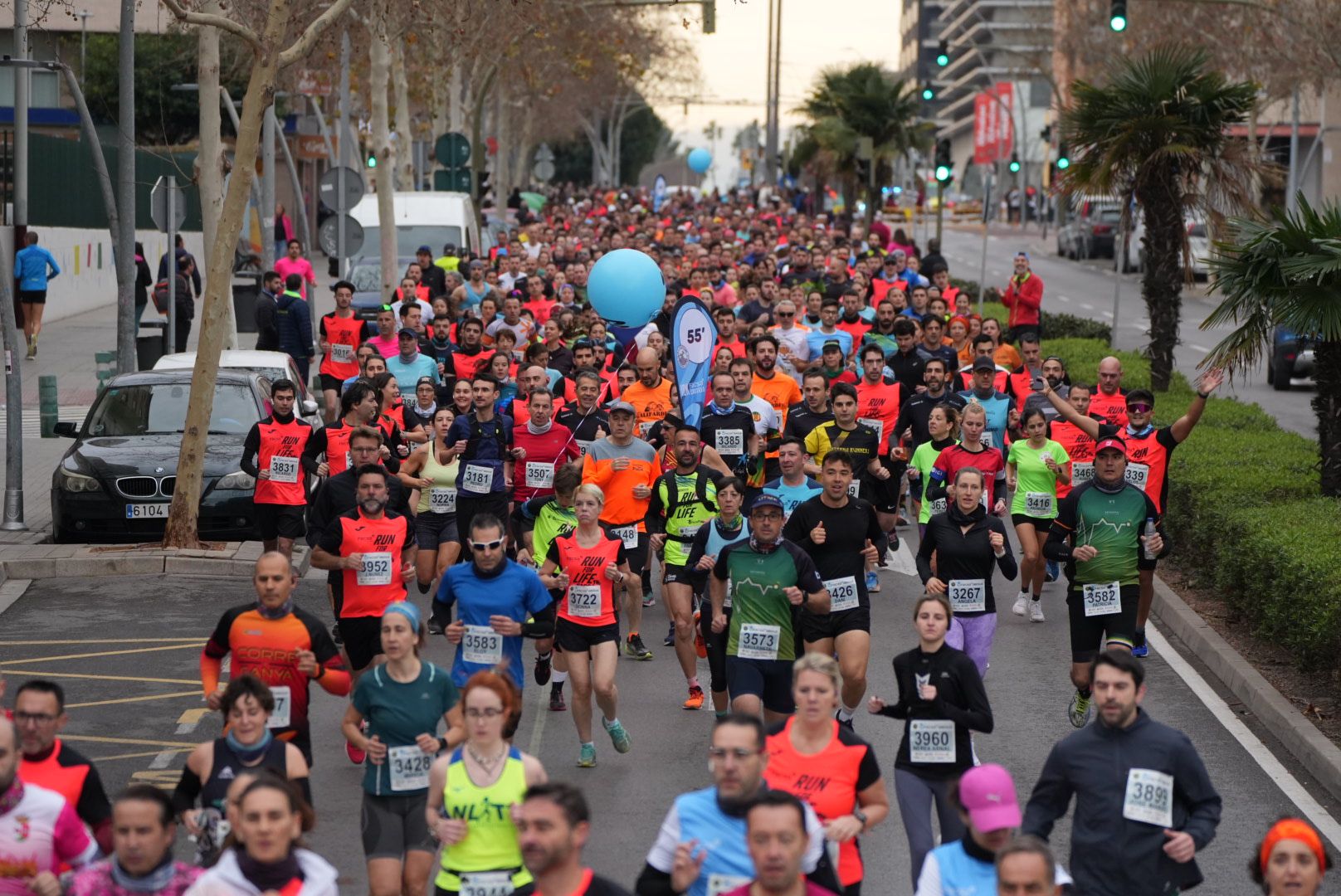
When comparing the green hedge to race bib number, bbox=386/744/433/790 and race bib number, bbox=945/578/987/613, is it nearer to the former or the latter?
race bib number, bbox=945/578/987/613

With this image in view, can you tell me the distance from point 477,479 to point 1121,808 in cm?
753

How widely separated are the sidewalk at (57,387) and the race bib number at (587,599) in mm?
7776

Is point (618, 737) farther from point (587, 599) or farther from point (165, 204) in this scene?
point (165, 204)

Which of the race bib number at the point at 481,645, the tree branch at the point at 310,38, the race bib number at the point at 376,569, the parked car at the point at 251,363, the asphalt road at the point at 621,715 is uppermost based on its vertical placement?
the tree branch at the point at 310,38

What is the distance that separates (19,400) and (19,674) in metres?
5.10

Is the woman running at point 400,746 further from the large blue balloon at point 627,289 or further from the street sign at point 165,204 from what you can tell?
the street sign at point 165,204

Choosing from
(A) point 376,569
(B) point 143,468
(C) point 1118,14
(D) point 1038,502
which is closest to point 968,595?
(A) point 376,569

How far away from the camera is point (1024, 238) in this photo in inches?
3410

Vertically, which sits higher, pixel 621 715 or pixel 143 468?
pixel 143 468

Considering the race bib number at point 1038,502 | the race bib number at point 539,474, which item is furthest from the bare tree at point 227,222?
the race bib number at point 1038,502

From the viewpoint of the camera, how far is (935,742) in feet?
27.6

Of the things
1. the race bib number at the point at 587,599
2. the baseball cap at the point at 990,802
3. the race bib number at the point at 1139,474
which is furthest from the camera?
the race bib number at the point at 1139,474

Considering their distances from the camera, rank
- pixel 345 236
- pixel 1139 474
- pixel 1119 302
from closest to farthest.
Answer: pixel 1139 474, pixel 345 236, pixel 1119 302

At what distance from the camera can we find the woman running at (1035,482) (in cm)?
1460
